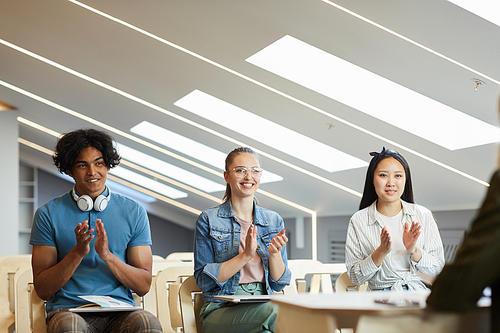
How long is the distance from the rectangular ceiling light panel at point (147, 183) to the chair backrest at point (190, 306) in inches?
314

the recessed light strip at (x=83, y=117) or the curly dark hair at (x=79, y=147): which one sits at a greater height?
the recessed light strip at (x=83, y=117)

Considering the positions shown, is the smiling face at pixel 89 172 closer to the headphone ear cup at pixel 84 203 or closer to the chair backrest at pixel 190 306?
the headphone ear cup at pixel 84 203

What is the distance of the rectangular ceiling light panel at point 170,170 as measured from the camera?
344 inches

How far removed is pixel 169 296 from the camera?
2.68 metres

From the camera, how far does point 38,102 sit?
7062 millimetres

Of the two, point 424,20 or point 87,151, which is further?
point 424,20

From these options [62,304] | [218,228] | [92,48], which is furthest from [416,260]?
[92,48]

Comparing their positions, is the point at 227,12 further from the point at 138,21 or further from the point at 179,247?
the point at 179,247

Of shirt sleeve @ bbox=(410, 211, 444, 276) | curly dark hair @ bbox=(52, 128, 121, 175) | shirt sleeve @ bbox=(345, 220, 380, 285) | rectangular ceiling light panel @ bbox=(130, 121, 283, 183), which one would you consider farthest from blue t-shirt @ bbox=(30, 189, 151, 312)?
rectangular ceiling light panel @ bbox=(130, 121, 283, 183)

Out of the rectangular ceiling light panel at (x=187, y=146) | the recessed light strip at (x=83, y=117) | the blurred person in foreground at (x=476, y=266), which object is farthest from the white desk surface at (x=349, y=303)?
the recessed light strip at (x=83, y=117)

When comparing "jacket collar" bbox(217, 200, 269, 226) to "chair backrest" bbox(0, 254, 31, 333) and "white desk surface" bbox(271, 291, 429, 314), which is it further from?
"chair backrest" bbox(0, 254, 31, 333)

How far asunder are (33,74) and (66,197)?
4.22 metres

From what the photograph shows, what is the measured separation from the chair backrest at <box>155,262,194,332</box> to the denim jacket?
0.42 meters

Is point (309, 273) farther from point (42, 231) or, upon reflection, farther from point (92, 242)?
point (42, 231)
